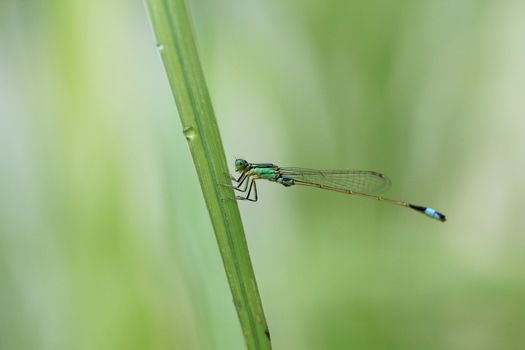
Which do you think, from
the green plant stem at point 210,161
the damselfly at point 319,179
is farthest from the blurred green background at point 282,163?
the green plant stem at point 210,161

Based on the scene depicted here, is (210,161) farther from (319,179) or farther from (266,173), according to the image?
(319,179)

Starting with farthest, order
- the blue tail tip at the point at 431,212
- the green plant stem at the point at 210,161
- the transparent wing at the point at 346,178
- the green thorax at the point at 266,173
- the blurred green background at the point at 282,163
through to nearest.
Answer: the green thorax at the point at 266,173
the transparent wing at the point at 346,178
the blue tail tip at the point at 431,212
the blurred green background at the point at 282,163
the green plant stem at the point at 210,161

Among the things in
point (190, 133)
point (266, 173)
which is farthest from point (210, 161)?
point (266, 173)

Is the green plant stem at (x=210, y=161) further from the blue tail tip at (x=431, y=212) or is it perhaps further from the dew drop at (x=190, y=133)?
the blue tail tip at (x=431, y=212)

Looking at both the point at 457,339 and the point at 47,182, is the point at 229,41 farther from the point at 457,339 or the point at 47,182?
the point at 457,339

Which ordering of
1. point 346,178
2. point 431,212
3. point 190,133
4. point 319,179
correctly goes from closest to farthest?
point 190,133 → point 431,212 → point 346,178 → point 319,179

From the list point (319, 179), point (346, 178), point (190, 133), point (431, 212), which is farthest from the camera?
point (319, 179)

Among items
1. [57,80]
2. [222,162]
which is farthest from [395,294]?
[57,80]
